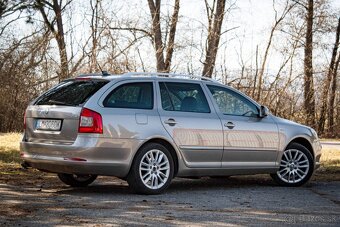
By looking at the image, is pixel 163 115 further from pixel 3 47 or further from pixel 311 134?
pixel 3 47

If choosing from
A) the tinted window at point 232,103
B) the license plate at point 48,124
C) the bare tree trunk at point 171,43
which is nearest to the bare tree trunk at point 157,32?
the bare tree trunk at point 171,43

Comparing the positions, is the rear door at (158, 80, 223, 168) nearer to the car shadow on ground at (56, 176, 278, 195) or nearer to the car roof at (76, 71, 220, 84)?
the car roof at (76, 71, 220, 84)

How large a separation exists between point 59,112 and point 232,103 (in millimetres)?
2797

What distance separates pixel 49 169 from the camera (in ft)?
30.0

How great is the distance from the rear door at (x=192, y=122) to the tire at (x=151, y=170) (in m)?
0.31

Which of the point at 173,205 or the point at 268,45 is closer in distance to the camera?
the point at 173,205

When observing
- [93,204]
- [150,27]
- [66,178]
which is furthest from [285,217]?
[150,27]

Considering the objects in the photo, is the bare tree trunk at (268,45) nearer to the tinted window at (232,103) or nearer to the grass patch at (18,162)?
the grass patch at (18,162)

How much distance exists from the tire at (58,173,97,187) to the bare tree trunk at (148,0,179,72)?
12.4 metres

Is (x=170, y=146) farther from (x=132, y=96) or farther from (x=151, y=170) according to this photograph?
(x=132, y=96)

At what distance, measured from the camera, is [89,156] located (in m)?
8.79

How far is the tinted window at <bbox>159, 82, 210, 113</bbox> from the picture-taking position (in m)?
9.80

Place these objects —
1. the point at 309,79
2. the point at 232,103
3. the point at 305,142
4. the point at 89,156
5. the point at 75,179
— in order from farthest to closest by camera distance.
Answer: the point at 309,79
the point at 305,142
the point at 232,103
the point at 75,179
the point at 89,156

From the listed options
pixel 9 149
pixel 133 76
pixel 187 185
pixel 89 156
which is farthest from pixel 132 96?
pixel 9 149
